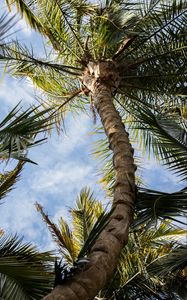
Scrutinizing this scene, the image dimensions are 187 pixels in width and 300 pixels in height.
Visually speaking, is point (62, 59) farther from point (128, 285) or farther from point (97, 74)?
point (128, 285)

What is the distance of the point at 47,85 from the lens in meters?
9.43

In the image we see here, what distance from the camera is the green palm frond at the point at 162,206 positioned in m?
4.51

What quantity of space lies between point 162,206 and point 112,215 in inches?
19.8

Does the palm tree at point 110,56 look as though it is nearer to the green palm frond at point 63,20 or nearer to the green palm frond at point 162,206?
the green palm frond at point 63,20

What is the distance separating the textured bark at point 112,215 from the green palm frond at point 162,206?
0.51ft

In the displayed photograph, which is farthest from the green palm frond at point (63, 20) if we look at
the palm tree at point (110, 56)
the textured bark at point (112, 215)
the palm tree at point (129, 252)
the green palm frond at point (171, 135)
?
the green palm frond at point (171, 135)

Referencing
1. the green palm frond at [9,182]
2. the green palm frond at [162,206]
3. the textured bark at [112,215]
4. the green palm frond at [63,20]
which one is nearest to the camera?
the textured bark at [112,215]

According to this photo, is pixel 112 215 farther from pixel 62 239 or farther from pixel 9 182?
pixel 62 239

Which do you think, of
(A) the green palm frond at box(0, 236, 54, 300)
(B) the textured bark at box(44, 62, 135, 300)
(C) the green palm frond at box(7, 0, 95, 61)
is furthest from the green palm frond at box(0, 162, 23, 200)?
(C) the green palm frond at box(7, 0, 95, 61)

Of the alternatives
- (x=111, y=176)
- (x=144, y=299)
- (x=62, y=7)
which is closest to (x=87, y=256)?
(x=144, y=299)

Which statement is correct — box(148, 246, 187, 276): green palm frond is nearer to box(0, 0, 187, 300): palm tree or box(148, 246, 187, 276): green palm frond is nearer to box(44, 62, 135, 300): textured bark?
box(44, 62, 135, 300): textured bark

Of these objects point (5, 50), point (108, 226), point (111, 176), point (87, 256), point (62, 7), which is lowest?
point (87, 256)

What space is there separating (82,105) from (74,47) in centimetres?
157

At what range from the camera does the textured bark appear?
3.46 m
